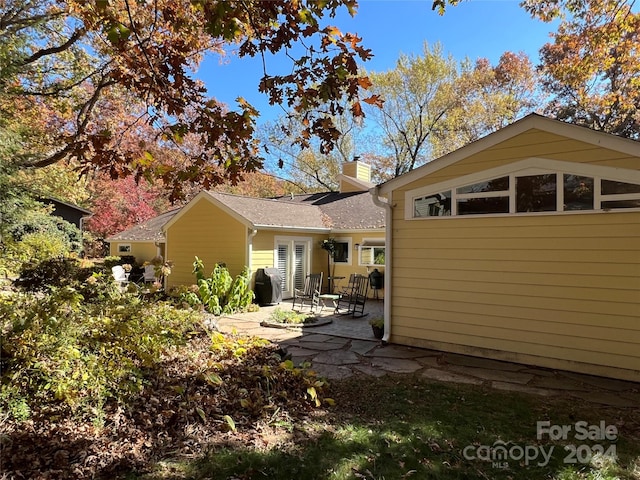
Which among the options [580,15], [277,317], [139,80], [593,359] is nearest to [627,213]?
[593,359]

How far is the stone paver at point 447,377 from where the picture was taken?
5.02 m

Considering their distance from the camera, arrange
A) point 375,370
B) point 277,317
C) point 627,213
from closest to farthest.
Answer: point 627,213 < point 375,370 < point 277,317

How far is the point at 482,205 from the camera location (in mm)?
6121

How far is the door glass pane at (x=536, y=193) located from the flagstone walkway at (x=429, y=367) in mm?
2379

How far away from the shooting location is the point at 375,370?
5434mm

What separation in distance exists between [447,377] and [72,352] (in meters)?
4.41

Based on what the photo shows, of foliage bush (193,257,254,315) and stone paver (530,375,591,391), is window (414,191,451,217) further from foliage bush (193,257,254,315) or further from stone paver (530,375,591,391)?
foliage bush (193,257,254,315)

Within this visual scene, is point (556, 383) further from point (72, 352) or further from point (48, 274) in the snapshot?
point (48, 274)

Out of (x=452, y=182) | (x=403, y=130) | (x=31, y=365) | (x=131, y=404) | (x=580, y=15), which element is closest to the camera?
(x=31, y=365)

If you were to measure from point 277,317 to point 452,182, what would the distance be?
16.3ft

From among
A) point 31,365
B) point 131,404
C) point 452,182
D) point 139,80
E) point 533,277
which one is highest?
point 139,80

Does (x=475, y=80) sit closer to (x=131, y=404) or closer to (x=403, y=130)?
(x=403, y=130)

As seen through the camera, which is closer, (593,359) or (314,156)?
(593,359)

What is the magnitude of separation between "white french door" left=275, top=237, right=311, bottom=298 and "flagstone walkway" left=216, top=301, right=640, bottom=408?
4.80 meters
